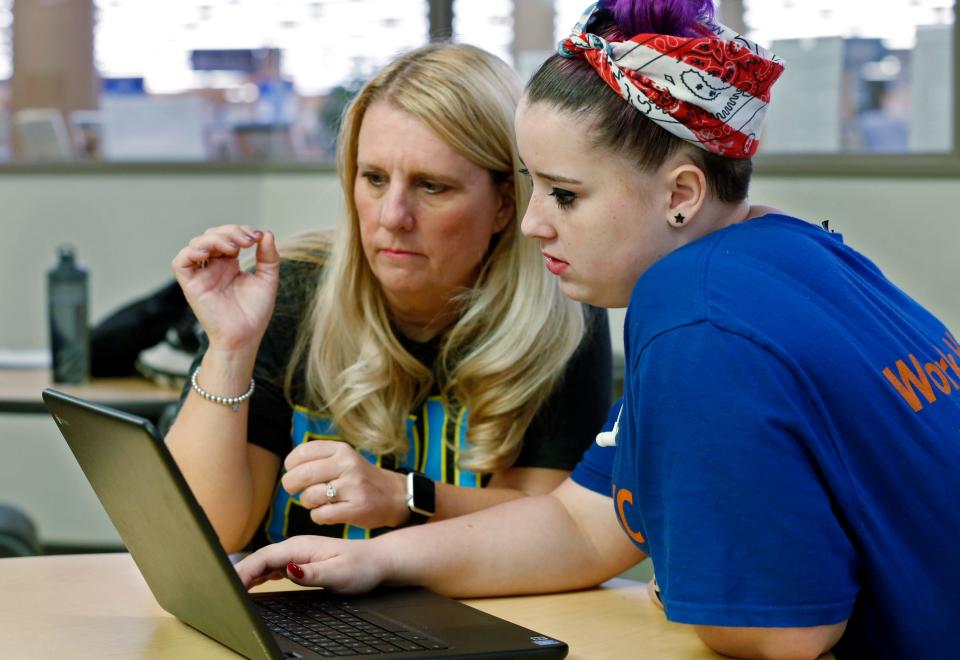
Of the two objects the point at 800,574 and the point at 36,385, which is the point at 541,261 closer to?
the point at 800,574

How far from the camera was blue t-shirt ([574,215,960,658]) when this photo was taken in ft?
3.21

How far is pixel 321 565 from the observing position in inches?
49.6

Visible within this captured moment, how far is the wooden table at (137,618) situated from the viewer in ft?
3.67

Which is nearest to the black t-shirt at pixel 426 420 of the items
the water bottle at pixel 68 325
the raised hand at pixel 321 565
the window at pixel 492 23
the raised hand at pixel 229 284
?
the raised hand at pixel 229 284

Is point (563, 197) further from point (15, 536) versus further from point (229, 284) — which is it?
point (15, 536)

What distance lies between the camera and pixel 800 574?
98cm

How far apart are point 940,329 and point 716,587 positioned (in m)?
0.42

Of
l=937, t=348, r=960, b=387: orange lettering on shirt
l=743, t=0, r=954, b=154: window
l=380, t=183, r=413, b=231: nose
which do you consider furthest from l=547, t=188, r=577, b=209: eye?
l=743, t=0, r=954, b=154: window

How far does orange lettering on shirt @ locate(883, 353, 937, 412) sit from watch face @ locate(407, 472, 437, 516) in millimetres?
660

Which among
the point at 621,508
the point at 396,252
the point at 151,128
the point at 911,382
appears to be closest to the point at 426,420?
the point at 396,252

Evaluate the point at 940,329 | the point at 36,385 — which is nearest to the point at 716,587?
the point at 940,329

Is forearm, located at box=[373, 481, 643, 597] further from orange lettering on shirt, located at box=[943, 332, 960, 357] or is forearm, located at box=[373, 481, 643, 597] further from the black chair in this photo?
the black chair

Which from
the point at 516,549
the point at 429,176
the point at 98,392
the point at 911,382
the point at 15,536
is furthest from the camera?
the point at 98,392

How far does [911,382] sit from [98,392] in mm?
2167
